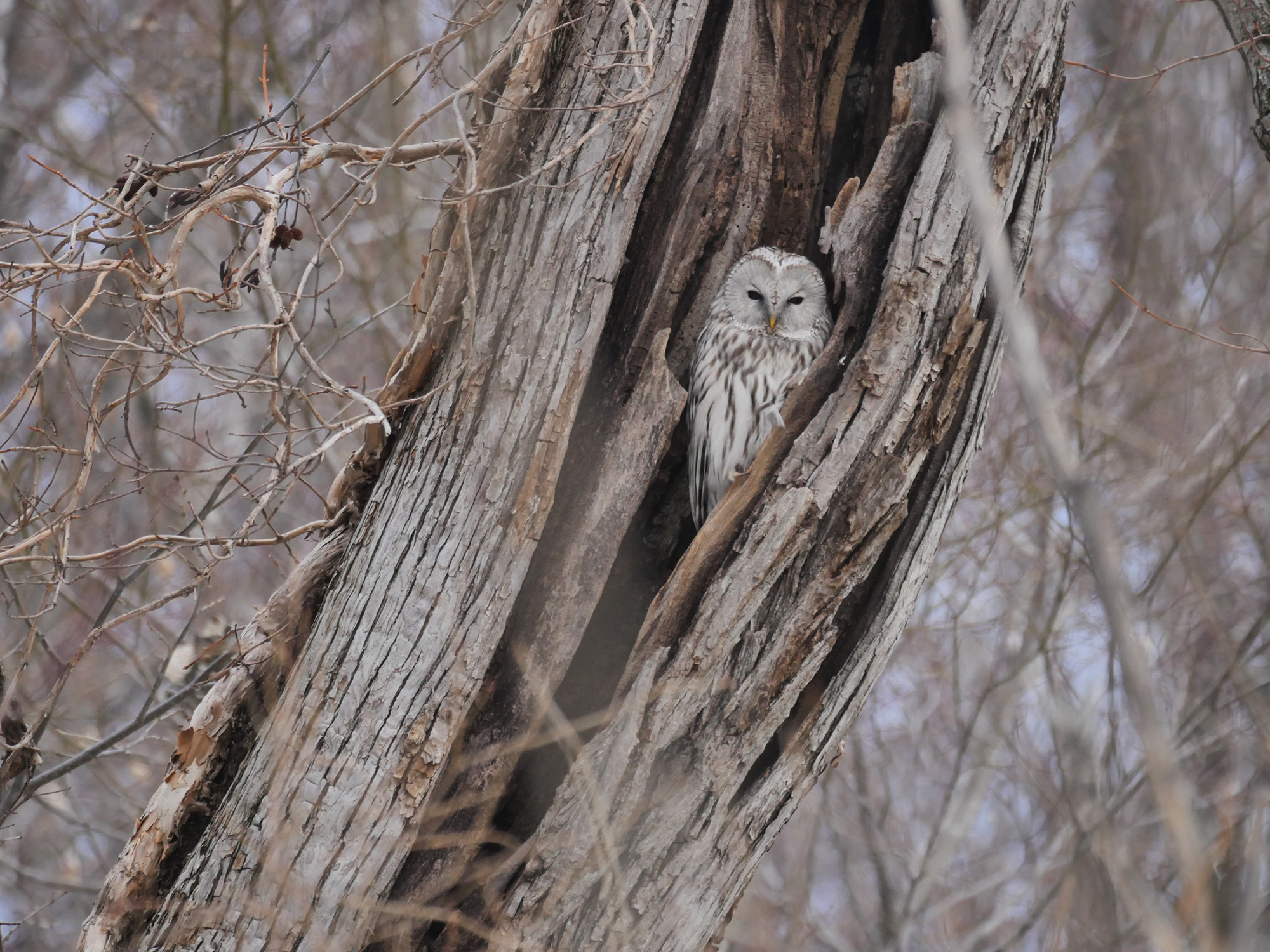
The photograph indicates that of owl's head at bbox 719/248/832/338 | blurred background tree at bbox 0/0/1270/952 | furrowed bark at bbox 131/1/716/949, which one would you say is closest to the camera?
furrowed bark at bbox 131/1/716/949

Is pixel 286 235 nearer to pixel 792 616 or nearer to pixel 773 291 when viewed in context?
pixel 773 291

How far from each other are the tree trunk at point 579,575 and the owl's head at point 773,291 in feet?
1.39

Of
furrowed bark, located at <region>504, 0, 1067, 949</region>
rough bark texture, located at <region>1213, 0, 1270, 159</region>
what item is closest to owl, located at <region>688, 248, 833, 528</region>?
furrowed bark, located at <region>504, 0, 1067, 949</region>

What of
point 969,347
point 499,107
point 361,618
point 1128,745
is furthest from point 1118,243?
point 361,618

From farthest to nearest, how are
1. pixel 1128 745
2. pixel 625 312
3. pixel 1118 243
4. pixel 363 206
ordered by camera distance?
pixel 1118 243, pixel 1128 745, pixel 625 312, pixel 363 206

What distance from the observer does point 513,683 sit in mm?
2879

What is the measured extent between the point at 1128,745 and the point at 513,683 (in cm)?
504

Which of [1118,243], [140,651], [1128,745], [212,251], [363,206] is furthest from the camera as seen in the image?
[212,251]

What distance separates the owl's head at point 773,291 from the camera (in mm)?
3396

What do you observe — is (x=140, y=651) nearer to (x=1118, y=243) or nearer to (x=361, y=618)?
(x=361, y=618)

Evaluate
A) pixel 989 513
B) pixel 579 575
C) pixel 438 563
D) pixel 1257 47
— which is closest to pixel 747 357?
pixel 579 575

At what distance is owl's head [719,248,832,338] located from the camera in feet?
11.1

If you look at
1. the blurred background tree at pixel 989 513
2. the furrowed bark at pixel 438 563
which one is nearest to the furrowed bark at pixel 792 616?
the furrowed bark at pixel 438 563

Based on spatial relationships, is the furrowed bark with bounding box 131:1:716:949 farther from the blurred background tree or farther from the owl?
the blurred background tree
